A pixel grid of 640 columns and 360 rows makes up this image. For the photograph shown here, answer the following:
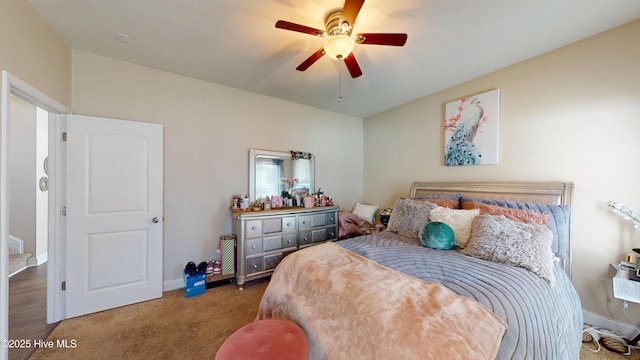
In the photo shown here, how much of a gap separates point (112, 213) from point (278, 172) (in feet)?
6.47

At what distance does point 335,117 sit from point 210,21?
2572mm

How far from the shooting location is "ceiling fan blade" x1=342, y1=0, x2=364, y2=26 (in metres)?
1.34

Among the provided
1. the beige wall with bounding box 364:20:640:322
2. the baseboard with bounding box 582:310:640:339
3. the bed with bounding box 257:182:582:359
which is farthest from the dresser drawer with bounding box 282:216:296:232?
the baseboard with bounding box 582:310:640:339

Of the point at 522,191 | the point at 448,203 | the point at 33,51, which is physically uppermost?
the point at 33,51

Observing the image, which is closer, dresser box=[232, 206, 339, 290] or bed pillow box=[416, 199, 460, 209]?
bed pillow box=[416, 199, 460, 209]

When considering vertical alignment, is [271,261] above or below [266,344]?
below

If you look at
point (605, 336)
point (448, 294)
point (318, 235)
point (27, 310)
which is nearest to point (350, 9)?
point (448, 294)

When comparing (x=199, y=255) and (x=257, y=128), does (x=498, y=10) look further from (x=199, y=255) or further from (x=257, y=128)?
(x=199, y=255)

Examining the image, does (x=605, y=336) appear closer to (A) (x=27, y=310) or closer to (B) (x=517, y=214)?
(B) (x=517, y=214)

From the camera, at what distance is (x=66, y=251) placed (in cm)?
210

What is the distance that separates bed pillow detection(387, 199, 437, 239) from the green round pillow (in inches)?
12.7

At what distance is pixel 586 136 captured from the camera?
6.60 feet

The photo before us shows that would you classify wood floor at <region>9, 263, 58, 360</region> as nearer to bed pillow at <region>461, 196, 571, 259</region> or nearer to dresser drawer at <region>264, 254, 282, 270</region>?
dresser drawer at <region>264, 254, 282, 270</region>

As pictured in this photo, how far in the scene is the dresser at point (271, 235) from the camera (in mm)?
2676
